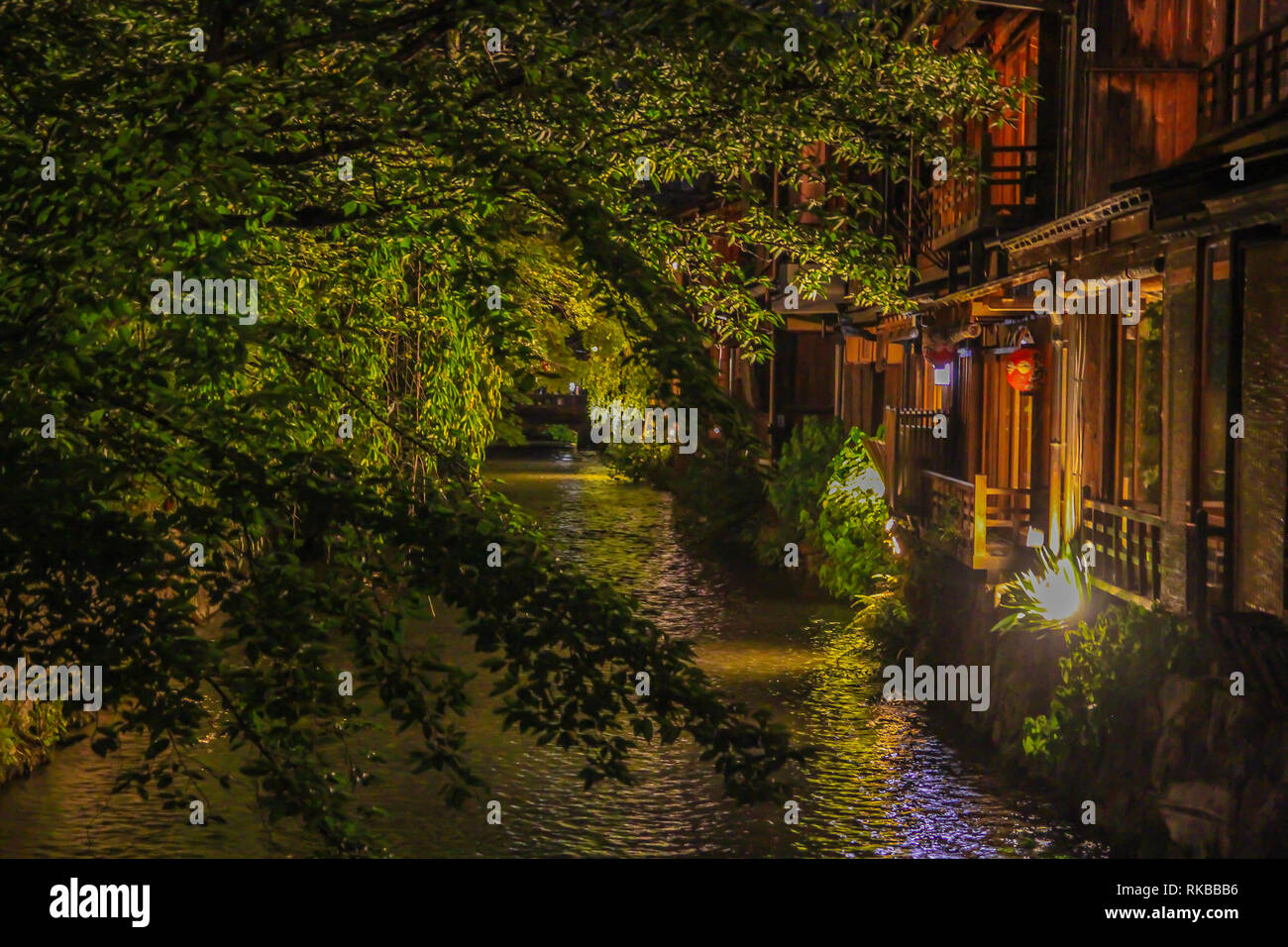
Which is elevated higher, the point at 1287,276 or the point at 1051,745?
the point at 1287,276

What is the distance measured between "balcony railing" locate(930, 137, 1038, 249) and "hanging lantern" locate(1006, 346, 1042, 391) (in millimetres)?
1683

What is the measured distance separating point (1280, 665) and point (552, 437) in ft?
196

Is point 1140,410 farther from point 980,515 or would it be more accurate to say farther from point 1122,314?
point 980,515

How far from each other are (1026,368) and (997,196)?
317 centimetres

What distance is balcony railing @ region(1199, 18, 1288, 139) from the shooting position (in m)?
10.7

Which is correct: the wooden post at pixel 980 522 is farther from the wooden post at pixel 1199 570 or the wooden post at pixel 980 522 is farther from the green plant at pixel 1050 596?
the wooden post at pixel 1199 570

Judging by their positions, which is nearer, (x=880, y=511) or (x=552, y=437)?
(x=880, y=511)

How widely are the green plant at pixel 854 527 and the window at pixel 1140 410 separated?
697 cm

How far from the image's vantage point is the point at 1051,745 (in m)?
11.4

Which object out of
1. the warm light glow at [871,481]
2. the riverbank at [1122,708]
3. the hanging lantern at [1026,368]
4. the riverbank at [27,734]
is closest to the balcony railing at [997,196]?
the hanging lantern at [1026,368]

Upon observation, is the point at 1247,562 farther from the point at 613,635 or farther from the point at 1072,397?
the point at 613,635

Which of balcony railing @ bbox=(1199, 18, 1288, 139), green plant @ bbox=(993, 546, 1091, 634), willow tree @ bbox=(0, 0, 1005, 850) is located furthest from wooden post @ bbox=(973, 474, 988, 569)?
willow tree @ bbox=(0, 0, 1005, 850)
